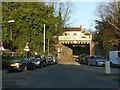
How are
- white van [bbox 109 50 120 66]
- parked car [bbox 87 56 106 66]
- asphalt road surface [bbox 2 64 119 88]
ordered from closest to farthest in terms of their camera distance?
asphalt road surface [bbox 2 64 119 88] → white van [bbox 109 50 120 66] → parked car [bbox 87 56 106 66]

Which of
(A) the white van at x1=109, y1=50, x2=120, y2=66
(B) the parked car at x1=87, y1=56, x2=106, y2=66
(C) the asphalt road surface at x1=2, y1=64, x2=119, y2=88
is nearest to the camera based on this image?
(C) the asphalt road surface at x1=2, y1=64, x2=119, y2=88

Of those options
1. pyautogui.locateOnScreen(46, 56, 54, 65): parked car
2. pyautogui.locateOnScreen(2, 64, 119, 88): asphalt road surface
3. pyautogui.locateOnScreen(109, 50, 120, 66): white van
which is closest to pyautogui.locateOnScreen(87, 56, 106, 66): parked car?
pyautogui.locateOnScreen(109, 50, 120, 66): white van

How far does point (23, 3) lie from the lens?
6588 cm

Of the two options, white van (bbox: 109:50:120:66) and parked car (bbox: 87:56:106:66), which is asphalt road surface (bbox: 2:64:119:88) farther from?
parked car (bbox: 87:56:106:66)

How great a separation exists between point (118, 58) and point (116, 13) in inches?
692

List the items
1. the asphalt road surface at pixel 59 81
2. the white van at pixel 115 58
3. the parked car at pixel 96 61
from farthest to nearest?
the parked car at pixel 96 61
the white van at pixel 115 58
the asphalt road surface at pixel 59 81

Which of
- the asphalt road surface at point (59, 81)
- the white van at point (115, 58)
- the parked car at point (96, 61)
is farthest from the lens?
the parked car at point (96, 61)

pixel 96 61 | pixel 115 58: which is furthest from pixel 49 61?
pixel 115 58

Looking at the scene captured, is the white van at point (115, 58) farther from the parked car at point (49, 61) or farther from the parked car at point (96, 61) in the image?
the parked car at point (49, 61)

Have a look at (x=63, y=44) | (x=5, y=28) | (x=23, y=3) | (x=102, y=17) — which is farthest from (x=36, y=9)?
(x=63, y=44)

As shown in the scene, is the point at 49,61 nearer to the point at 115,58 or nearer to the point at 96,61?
the point at 96,61

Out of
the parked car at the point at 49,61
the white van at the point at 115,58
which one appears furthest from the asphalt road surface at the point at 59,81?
the parked car at the point at 49,61

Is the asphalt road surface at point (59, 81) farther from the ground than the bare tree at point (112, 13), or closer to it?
closer to it

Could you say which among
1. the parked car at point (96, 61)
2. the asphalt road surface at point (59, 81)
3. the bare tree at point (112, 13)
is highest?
the bare tree at point (112, 13)
